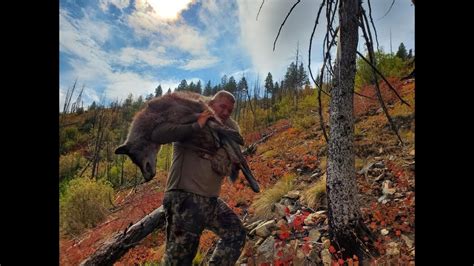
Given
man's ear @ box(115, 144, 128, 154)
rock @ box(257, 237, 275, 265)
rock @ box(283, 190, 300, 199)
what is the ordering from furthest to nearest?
rock @ box(283, 190, 300, 199) → rock @ box(257, 237, 275, 265) → man's ear @ box(115, 144, 128, 154)

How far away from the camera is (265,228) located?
414cm

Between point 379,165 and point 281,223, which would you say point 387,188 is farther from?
point 281,223

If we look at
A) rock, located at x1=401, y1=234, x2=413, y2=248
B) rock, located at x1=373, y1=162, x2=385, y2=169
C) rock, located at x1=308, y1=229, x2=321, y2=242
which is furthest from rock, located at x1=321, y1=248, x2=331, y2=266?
rock, located at x1=373, y1=162, x2=385, y2=169

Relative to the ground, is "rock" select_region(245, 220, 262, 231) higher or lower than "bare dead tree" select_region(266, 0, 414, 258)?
lower

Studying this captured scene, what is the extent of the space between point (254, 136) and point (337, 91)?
9.06 ft

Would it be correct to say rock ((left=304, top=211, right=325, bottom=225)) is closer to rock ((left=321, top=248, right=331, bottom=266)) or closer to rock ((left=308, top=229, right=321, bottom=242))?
rock ((left=308, top=229, right=321, bottom=242))

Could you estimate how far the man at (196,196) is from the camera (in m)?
2.71

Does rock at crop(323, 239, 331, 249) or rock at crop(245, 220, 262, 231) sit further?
rock at crop(245, 220, 262, 231)

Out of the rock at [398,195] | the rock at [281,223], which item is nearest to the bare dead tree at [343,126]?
the rock at [281,223]

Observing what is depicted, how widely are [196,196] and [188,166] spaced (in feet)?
0.79

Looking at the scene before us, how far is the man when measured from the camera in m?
2.71
